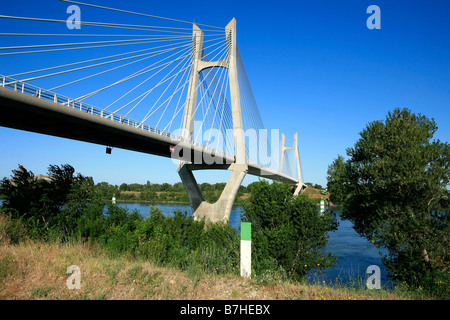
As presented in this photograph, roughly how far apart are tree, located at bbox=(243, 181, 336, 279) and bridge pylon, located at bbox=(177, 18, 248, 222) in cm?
866

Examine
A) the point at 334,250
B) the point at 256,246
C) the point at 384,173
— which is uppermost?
the point at 384,173

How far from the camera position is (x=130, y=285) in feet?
13.8

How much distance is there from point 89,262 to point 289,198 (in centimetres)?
881

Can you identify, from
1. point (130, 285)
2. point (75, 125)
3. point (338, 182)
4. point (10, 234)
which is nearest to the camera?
point (130, 285)

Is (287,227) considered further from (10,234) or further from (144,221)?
(10,234)

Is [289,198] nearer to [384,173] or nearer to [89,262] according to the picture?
[384,173]

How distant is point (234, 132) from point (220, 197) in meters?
5.11

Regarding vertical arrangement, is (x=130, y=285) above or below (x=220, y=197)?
below

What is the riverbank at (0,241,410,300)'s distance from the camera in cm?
388

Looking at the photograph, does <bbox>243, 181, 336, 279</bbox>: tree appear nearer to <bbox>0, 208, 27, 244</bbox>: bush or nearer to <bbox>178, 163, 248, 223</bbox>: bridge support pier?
<bbox>0, 208, 27, 244</bbox>: bush

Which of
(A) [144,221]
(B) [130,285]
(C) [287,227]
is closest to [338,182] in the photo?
(C) [287,227]

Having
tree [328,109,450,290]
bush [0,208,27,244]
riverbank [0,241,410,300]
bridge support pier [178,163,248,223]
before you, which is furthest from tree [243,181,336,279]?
bridge support pier [178,163,248,223]
